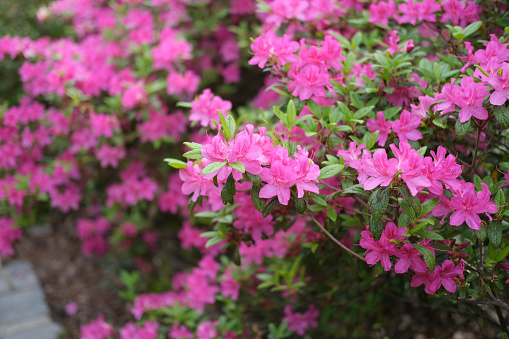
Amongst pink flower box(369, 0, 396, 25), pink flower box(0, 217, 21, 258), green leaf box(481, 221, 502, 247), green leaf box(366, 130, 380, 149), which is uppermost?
pink flower box(369, 0, 396, 25)

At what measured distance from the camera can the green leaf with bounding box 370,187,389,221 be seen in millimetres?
966

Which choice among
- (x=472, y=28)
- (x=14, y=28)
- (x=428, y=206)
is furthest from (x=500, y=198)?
(x=14, y=28)

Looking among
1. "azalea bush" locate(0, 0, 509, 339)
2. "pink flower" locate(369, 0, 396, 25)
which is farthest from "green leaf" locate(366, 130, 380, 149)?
"pink flower" locate(369, 0, 396, 25)

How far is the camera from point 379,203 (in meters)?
0.97

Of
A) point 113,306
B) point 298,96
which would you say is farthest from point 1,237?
point 298,96

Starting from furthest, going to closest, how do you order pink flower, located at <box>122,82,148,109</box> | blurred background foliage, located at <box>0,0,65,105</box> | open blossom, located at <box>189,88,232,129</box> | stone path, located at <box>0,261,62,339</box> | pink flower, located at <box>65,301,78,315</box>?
blurred background foliage, located at <box>0,0,65,105</box> → pink flower, located at <box>65,301,78,315</box> → stone path, located at <box>0,261,62,339</box> → pink flower, located at <box>122,82,148,109</box> → open blossom, located at <box>189,88,232,129</box>

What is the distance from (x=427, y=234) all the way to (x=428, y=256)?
0.05 metres

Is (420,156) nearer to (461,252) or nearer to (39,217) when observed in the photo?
(461,252)

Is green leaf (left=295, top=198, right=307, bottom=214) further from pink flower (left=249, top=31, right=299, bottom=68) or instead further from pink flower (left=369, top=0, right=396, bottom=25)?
pink flower (left=369, top=0, right=396, bottom=25)

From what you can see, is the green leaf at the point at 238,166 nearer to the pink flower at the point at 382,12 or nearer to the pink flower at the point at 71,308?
the pink flower at the point at 382,12

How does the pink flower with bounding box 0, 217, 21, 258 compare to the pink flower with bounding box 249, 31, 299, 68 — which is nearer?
the pink flower with bounding box 249, 31, 299, 68

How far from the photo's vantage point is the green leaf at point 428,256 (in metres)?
1.02

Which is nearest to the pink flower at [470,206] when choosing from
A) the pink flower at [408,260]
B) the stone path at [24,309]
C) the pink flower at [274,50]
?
the pink flower at [408,260]

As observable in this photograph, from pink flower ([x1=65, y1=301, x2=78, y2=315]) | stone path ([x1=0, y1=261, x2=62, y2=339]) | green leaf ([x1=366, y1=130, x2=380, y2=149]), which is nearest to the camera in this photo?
green leaf ([x1=366, y1=130, x2=380, y2=149])
